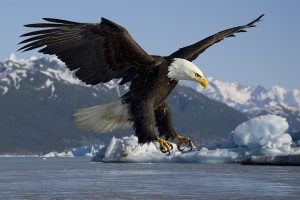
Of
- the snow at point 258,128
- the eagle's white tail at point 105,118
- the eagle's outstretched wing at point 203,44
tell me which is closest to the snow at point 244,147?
the snow at point 258,128

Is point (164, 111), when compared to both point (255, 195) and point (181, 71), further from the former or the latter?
point (255, 195)

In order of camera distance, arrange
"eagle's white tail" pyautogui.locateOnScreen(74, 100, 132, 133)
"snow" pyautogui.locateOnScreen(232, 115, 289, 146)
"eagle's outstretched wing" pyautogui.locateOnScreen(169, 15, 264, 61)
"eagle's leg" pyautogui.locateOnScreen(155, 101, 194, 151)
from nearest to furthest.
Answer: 1. "eagle's leg" pyautogui.locateOnScreen(155, 101, 194, 151)
2. "eagle's white tail" pyautogui.locateOnScreen(74, 100, 132, 133)
3. "eagle's outstretched wing" pyautogui.locateOnScreen(169, 15, 264, 61)
4. "snow" pyautogui.locateOnScreen(232, 115, 289, 146)

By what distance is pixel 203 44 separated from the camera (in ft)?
37.3

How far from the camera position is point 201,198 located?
24.3 m

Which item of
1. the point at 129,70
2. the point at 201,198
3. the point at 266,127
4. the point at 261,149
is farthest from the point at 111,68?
the point at 266,127

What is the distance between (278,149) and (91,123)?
53.1 meters

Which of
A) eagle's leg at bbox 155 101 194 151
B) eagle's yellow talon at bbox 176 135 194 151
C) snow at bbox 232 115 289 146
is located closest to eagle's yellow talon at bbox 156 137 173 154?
Answer: eagle's yellow talon at bbox 176 135 194 151

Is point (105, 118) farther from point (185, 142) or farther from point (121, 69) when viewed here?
point (185, 142)

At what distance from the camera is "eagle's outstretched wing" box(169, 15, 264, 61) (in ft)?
34.9

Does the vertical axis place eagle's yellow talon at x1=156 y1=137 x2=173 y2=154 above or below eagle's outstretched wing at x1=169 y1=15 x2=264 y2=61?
below

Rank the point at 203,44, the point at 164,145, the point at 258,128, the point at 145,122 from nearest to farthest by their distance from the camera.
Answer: the point at 164,145 < the point at 145,122 < the point at 203,44 < the point at 258,128

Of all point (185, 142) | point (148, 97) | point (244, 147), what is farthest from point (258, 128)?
point (148, 97)

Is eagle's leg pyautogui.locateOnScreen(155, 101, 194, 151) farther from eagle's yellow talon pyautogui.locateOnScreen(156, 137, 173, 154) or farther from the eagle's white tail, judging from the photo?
eagle's yellow talon pyautogui.locateOnScreen(156, 137, 173, 154)

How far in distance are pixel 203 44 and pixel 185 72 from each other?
2485 mm
